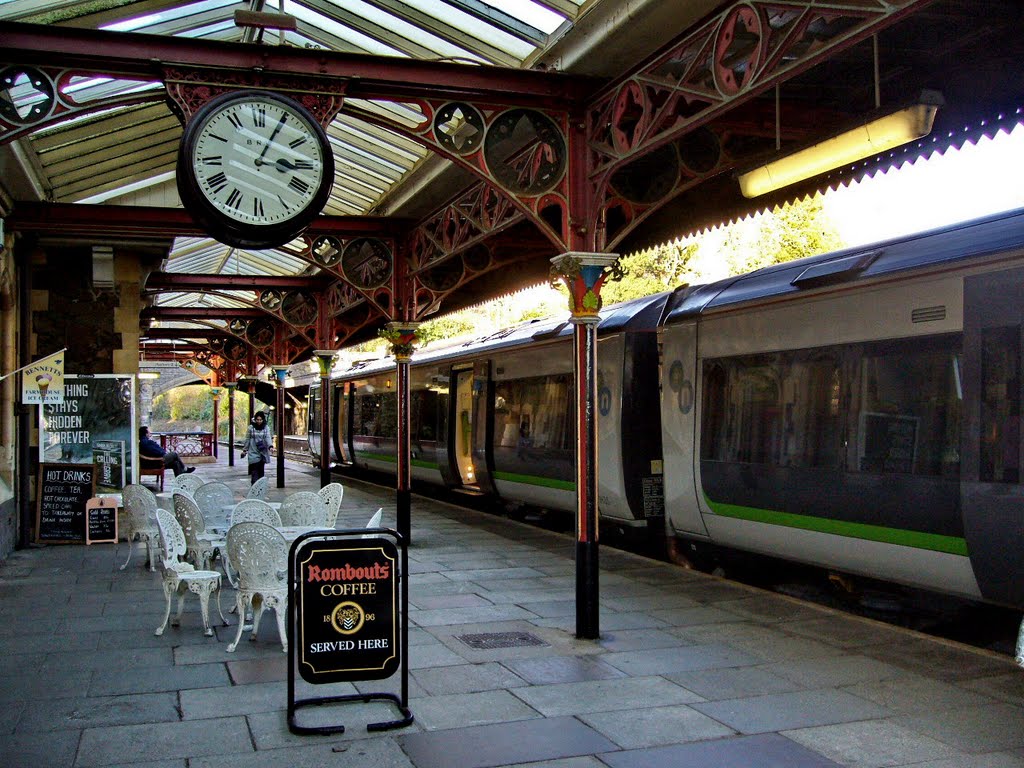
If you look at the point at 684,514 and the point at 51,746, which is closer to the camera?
the point at 51,746

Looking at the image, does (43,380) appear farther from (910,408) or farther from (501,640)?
(910,408)

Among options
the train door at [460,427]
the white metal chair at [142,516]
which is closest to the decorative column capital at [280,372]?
the train door at [460,427]

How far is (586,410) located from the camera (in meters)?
6.95

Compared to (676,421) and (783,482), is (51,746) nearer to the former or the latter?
(783,482)

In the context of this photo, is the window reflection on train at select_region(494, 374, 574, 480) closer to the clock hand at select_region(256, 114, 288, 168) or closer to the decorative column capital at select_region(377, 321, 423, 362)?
the decorative column capital at select_region(377, 321, 423, 362)

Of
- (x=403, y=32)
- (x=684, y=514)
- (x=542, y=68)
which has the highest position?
(x=403, y=32)

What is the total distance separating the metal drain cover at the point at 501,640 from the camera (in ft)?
21.1

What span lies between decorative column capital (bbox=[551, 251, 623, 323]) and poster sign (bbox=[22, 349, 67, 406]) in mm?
6585

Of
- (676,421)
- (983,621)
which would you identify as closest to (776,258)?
(676,421)

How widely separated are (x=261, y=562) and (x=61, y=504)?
6581mm

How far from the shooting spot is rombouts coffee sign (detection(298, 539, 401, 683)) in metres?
4.63

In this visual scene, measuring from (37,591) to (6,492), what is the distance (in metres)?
2.79

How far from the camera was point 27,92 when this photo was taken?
8.48m

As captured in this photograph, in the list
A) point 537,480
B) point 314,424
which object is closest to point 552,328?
point 537,480
